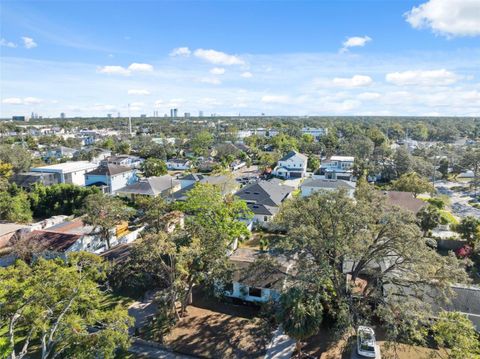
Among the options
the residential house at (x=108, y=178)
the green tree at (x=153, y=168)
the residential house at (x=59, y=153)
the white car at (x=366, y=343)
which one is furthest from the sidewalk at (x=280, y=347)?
the residential house at (x=59, y=153)

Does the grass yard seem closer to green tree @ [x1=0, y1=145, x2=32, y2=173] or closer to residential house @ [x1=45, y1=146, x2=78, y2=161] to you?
green tree @ [x1=0, y1=145, x2=32, y2=173]

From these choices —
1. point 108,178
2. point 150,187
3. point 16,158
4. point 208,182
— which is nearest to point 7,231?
point 150,187

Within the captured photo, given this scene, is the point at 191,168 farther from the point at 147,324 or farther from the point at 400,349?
the point at 400,349

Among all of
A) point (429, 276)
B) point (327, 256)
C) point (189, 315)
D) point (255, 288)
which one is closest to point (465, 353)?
point (429, 276)

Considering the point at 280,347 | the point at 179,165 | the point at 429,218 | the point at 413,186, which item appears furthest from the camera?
the point at 179,165

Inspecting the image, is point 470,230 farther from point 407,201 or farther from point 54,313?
point 54,313

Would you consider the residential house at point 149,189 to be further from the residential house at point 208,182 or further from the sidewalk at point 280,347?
the sidewalk at point 280,347
